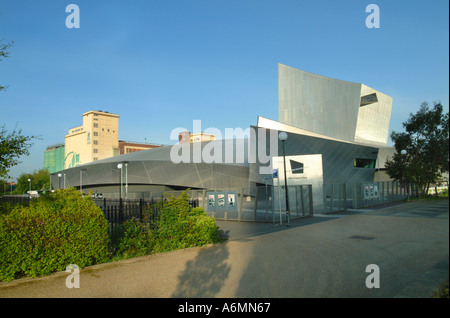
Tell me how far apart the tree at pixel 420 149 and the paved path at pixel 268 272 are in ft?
49.7

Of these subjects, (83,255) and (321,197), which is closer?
(83,255)

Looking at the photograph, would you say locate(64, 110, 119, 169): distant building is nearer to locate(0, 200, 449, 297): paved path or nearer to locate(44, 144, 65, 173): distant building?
locate(44, 144, 65, 173): distant building

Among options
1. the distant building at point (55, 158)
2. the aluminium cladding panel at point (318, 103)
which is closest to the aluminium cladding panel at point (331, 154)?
the aluminium cladding panel at point (318, 103)

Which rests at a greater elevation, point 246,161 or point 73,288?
point 246,161

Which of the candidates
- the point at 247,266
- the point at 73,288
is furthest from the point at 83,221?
the point at 247,266

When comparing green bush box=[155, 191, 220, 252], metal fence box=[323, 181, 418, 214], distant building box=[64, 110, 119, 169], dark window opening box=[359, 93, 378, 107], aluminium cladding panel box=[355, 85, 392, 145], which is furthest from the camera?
distant building box=[64, 110, 119, 169]

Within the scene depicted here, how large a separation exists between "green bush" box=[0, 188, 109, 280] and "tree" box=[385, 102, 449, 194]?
20.7 m

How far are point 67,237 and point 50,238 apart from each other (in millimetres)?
346

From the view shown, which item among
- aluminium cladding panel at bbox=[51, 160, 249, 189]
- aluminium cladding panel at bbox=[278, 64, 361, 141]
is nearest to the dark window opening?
aluminium cladding panel at bbox=[278, 64, 361, 141]

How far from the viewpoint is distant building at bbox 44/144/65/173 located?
465 feet

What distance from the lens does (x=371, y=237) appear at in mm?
10812

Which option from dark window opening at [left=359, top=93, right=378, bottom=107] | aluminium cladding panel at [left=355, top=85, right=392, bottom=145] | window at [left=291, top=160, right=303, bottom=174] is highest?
dark window opening at [left=359, top=93, right=378, bottom=107]
